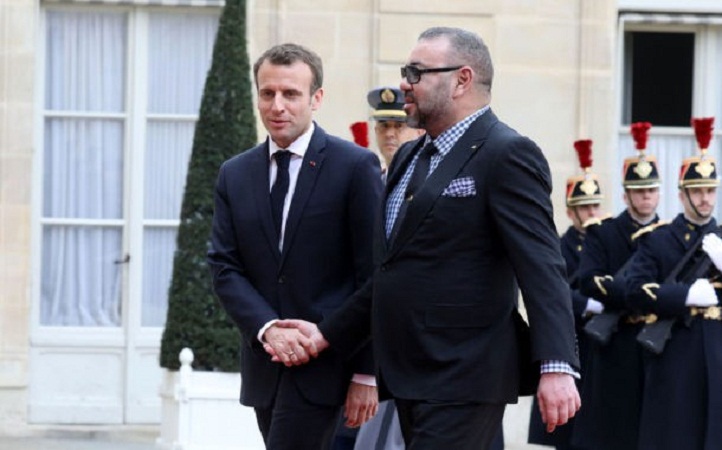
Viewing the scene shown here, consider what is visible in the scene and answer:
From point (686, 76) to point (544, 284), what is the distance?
8.77 metres

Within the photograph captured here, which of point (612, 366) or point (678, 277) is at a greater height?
point (678, 277)

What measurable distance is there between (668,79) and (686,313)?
360 centimetres

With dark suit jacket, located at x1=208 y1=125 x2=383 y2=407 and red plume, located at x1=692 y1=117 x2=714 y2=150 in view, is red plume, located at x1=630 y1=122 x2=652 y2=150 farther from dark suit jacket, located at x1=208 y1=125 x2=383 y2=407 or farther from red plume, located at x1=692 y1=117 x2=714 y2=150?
dark suit jacket, located at x1=208 y1=125 x2=383 y2=407

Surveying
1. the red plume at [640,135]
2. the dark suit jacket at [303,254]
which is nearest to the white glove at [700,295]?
the red plume at [640,135]

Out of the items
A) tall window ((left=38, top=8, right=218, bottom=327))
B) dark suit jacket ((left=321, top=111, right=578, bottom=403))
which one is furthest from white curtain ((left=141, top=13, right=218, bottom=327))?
dark suit jacket ((left=321, top=111, right=578, bottom=403))

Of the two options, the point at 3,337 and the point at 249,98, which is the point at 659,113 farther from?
the point at 3,337

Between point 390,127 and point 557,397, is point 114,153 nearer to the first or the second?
point 390,127

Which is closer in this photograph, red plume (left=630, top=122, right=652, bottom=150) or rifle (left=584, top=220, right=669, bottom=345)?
rifle (left=584, top=220, right=669, bottom=345)

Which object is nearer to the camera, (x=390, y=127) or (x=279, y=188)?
(x=279, y=188)

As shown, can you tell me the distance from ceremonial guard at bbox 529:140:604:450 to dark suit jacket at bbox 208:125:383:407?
600 centimetres

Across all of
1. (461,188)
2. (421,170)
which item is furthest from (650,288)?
(461,188)

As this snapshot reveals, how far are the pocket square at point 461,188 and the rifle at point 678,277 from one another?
17.7 ft

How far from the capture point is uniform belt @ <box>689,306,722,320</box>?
426 inches

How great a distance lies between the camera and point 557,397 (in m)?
5.46
